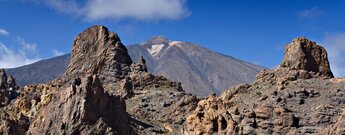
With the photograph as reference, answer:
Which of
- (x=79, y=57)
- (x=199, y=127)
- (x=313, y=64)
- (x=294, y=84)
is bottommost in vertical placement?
(x=199, y=127)

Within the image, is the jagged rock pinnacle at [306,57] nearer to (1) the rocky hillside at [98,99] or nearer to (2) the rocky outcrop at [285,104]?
(2) the rocky outcrop at [285,104]

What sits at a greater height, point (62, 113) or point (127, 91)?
point (127, 91)

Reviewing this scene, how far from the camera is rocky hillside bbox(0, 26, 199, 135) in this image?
40938mm

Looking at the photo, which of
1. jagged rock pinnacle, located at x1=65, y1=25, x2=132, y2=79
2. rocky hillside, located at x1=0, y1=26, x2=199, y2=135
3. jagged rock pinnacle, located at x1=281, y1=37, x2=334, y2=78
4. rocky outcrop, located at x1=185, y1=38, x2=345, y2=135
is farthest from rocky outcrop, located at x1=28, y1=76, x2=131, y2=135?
jagged rock pinnacle, located at x1=65, y1=25, x2=132, y2=79

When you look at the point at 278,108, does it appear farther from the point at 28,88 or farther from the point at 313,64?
the point at 28,88

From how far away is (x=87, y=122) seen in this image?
40406mm

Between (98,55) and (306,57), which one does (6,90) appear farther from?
(306,57)

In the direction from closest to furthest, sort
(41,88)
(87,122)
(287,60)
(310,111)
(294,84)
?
(87,122), (310,111), (294,84), (287,60), (41,88)

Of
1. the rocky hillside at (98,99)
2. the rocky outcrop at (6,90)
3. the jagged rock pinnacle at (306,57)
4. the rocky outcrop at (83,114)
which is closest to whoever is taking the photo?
the rocky outcrop at (83,114)

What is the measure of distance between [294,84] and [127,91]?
3602cm

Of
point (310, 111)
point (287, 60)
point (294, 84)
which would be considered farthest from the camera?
point (287, 60)

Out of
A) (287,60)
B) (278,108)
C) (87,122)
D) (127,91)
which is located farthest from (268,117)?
(127,91)

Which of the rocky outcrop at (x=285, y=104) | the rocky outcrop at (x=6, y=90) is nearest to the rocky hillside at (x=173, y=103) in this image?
the rocky outcrop at (x=285, y=104)

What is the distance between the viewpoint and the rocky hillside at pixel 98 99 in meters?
40.9
